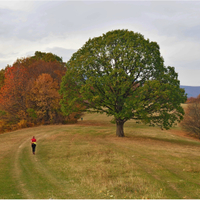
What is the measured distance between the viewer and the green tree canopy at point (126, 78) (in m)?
25.5

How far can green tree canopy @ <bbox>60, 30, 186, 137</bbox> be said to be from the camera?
25.5 m

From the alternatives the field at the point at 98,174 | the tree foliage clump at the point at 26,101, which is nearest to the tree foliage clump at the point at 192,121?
the field at the point at 98,174

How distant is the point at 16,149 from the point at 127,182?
52.5ft

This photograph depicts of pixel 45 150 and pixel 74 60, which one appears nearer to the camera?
pixel 45 150

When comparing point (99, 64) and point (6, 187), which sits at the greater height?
point (99, 64)

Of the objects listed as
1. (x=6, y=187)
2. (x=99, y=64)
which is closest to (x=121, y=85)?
(x=99, y=64)

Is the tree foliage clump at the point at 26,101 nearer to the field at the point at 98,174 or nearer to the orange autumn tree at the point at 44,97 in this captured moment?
the orange autumn tree at the point at 44,97

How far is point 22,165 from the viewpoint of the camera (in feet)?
56.7

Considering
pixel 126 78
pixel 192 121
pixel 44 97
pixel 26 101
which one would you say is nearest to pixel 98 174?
pixel 126 78

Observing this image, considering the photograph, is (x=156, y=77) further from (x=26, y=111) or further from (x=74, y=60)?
(x=26, y=111)

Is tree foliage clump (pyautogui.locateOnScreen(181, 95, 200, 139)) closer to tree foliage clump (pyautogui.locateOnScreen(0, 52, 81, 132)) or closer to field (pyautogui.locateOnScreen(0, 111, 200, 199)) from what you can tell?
field (pyautogui.locateOnScreen(0, 111, 200, 199))

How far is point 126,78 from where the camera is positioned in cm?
2600

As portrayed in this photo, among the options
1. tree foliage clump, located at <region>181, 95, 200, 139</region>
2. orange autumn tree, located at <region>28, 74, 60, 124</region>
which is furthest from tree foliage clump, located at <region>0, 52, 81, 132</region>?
tree foliage clump, located at <region>181, 95, 200, 139</region>

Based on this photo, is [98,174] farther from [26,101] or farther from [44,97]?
[26,101]
